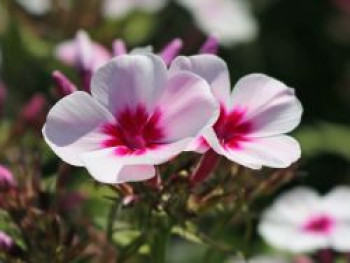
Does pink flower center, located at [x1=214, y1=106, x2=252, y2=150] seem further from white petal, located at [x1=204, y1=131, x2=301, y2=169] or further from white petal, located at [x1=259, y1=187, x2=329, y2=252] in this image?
white petal, located at [x1=259, y1=187, x2=329, y2=252]

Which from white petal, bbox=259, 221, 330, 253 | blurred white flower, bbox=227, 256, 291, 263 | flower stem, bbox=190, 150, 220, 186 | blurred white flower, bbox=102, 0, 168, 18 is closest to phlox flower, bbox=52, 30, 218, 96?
flower stem, bbox=190, 150, 220, 186

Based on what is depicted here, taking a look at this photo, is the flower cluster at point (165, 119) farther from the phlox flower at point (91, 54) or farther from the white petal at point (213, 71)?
the phlox flower at point (91, 54)

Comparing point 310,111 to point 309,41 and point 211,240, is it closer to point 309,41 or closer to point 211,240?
point 309,41

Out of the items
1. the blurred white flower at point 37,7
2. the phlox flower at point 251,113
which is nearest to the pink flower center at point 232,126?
the phlox flower at point 251,113

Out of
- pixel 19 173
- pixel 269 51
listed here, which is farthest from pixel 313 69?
pixel 19 173

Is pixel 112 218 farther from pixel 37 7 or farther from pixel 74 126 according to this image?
pixel 37 7
